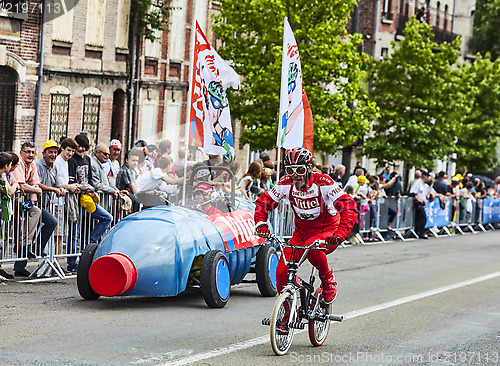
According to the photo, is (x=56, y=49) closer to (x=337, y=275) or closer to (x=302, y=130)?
(x=302, y=130)

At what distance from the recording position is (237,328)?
9.30 meters

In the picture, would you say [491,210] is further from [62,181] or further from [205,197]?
[205,197]

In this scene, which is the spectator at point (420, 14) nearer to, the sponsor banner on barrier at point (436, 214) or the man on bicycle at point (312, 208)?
the sponsor banner on barrier at point (436, 214)

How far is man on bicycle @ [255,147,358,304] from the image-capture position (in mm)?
8398

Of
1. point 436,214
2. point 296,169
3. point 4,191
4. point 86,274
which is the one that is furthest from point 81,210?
point 436,214

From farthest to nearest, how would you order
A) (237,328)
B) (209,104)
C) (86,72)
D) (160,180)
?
(86,72)
(209,104)
(160,180)
(237,328)

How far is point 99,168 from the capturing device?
13.6 meters

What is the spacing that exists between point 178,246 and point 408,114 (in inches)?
1128

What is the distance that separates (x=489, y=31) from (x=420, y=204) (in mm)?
44553

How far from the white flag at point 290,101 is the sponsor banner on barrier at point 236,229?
4.01 meters

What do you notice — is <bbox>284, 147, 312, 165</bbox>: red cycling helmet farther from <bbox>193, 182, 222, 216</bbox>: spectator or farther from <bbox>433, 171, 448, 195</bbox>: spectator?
<bbox>433, 171, 448, 195</bbox>: spectator

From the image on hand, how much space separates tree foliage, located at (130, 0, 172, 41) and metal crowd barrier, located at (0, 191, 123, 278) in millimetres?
16337

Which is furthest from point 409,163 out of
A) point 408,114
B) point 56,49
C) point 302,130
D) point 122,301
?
point 122,301

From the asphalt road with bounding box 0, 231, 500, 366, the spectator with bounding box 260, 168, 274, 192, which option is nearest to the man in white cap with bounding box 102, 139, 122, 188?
the asphalt road with bounding box 0, 231, 500, 366
